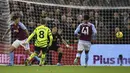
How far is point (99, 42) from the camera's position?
2330cm

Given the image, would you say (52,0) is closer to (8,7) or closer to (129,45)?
(8,7)

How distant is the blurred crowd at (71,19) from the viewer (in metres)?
23.2

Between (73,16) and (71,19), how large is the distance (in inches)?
18.1

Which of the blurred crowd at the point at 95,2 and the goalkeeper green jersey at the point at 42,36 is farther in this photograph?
the blurred crowd at the point at 95,2

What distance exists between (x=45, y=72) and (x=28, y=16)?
30.9ft

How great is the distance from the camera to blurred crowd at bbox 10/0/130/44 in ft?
76.1

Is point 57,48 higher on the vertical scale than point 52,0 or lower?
lower

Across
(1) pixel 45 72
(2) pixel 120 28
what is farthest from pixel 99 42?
(1) pixel 45 72

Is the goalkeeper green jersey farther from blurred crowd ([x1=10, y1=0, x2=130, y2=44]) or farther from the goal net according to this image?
blurred crowd ([x1=10, y1=0, x2=130, y2=44])

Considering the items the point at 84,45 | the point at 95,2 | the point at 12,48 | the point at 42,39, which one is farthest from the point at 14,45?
the point at 95,2

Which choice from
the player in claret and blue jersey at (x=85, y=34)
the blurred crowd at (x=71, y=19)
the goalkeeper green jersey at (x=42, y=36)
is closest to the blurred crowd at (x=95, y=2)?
the blurred crowd at (x=71, y=19)

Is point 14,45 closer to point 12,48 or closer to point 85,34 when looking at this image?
point 12,48

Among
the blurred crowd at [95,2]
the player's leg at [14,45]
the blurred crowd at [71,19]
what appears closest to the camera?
the player's leg at [14,45]

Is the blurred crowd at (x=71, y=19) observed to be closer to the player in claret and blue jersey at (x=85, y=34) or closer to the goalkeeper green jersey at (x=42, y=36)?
the player in claret and blue jersey at (x=85, y=34)
